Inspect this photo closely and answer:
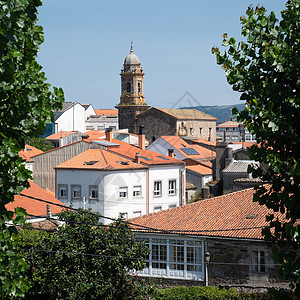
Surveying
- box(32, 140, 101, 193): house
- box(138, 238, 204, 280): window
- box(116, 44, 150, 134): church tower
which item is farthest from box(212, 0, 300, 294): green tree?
box(116, 44, 150, 134): church tower

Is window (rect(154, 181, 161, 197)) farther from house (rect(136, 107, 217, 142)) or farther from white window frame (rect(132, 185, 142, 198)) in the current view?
house (rect(136, 107, 217, 142))

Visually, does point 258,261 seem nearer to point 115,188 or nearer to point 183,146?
point 115,188

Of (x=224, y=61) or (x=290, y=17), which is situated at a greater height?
(x=290, y=17)

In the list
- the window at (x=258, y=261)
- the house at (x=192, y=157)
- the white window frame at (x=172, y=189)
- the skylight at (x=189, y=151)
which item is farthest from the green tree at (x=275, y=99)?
the skylight at (x=189, y=151)

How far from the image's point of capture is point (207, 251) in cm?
2405

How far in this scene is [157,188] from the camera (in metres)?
46.4

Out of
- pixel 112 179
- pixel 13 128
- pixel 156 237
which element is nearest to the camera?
pixel 13 128

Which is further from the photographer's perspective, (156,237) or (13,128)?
(156,237)

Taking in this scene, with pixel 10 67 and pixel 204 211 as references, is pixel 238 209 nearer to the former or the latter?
pixel 204 211

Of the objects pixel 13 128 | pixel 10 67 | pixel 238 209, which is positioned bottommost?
pixel 238 209

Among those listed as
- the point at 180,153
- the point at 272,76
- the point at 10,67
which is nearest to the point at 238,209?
the point at 272,76

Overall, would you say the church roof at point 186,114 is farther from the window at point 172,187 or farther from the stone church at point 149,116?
the window at point 172,187

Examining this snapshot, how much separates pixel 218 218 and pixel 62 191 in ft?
68.4

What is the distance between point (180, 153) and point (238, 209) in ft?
114
